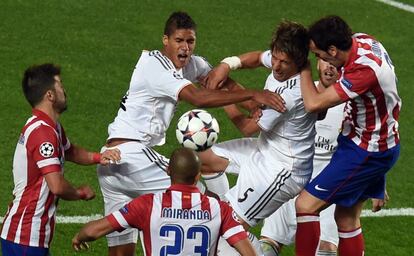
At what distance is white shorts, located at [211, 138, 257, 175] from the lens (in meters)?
11.0

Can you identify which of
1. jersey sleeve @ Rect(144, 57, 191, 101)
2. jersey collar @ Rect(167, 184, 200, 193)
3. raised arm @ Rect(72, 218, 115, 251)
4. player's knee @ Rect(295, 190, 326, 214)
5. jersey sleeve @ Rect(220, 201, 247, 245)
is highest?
jersey sleeve @ Rect(144, 57, 191, 101)

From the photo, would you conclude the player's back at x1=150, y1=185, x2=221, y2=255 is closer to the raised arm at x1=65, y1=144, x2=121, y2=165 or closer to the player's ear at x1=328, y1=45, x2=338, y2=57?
the raised arm at x1=65, y1=144, x2=121, y2=165

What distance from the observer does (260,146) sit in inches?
418

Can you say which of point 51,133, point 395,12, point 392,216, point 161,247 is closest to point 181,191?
point 161,247

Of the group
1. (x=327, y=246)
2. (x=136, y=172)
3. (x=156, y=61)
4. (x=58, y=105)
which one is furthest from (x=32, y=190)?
(x=327, y=246)

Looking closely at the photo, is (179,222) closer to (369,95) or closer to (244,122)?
(244,122)

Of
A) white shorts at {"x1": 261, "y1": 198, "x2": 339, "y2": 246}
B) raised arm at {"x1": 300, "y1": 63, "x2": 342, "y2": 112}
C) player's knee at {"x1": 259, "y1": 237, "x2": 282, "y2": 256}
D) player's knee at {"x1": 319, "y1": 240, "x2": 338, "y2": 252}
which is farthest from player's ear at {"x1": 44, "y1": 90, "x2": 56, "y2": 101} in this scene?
player's knee at {"x1": 319, "y1": 240, "x2": 338, "y2": 252}

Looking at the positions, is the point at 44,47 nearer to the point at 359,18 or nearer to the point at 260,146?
the point at 359,18

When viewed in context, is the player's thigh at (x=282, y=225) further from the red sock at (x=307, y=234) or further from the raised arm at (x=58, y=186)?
the raised arm at (x=58, y=186)

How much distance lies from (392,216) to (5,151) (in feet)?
14.0

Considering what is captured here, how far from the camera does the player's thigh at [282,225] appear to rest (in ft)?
37.2

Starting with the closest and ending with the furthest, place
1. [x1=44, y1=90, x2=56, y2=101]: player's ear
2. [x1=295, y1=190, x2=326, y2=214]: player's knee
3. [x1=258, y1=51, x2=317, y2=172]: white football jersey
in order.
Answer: [x1=44, y1=90, x2=56, y2=101]: player's ear < [x1=258, y1=51, x2=317, y2=172]: white football jersey < [x1=295, y1=190, x2=326, y2=214]: player's knee

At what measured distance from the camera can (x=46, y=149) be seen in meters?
9.24

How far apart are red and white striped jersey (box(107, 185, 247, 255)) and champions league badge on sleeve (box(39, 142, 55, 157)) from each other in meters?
0.80
